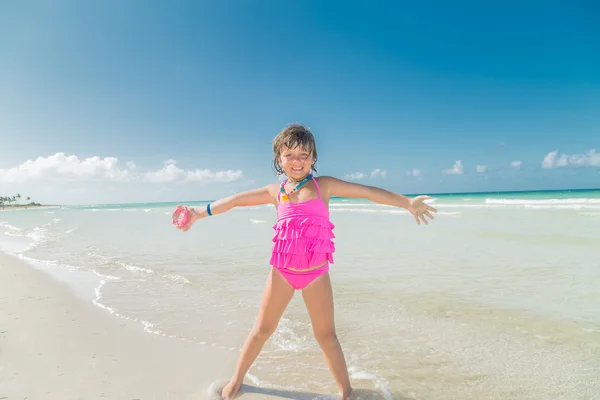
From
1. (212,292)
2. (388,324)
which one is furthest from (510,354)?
(212,292)

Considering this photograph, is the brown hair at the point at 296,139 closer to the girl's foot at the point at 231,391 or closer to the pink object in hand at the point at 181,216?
the pink object in hand at the point at 181,216

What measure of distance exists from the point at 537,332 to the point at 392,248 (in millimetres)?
5715

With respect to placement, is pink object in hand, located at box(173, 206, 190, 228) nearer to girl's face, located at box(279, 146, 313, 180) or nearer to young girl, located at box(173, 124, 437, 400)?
young girl, located at box(173, 124, 437, 400)

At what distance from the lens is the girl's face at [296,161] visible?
2.81m

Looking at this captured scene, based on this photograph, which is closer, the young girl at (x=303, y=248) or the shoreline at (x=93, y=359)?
the young girl at (x=303, y=248)

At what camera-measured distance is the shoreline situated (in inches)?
114

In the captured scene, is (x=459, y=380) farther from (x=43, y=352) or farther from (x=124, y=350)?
(x=43, y=352)

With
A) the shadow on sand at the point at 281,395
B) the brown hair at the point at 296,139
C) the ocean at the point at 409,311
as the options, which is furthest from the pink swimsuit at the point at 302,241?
the ocean at the point at 409,311

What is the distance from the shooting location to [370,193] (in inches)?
115

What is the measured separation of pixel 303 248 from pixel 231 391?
130 centimetres

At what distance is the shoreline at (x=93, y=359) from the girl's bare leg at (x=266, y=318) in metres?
0.30

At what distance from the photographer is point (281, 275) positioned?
9.07 feet

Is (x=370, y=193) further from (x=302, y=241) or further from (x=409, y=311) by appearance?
(x=409, y=311)

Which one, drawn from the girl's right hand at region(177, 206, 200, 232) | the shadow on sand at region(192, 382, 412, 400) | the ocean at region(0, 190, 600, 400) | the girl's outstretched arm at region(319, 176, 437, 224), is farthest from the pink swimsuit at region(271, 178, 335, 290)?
the ocean at region(0, 190, 600, 400)
